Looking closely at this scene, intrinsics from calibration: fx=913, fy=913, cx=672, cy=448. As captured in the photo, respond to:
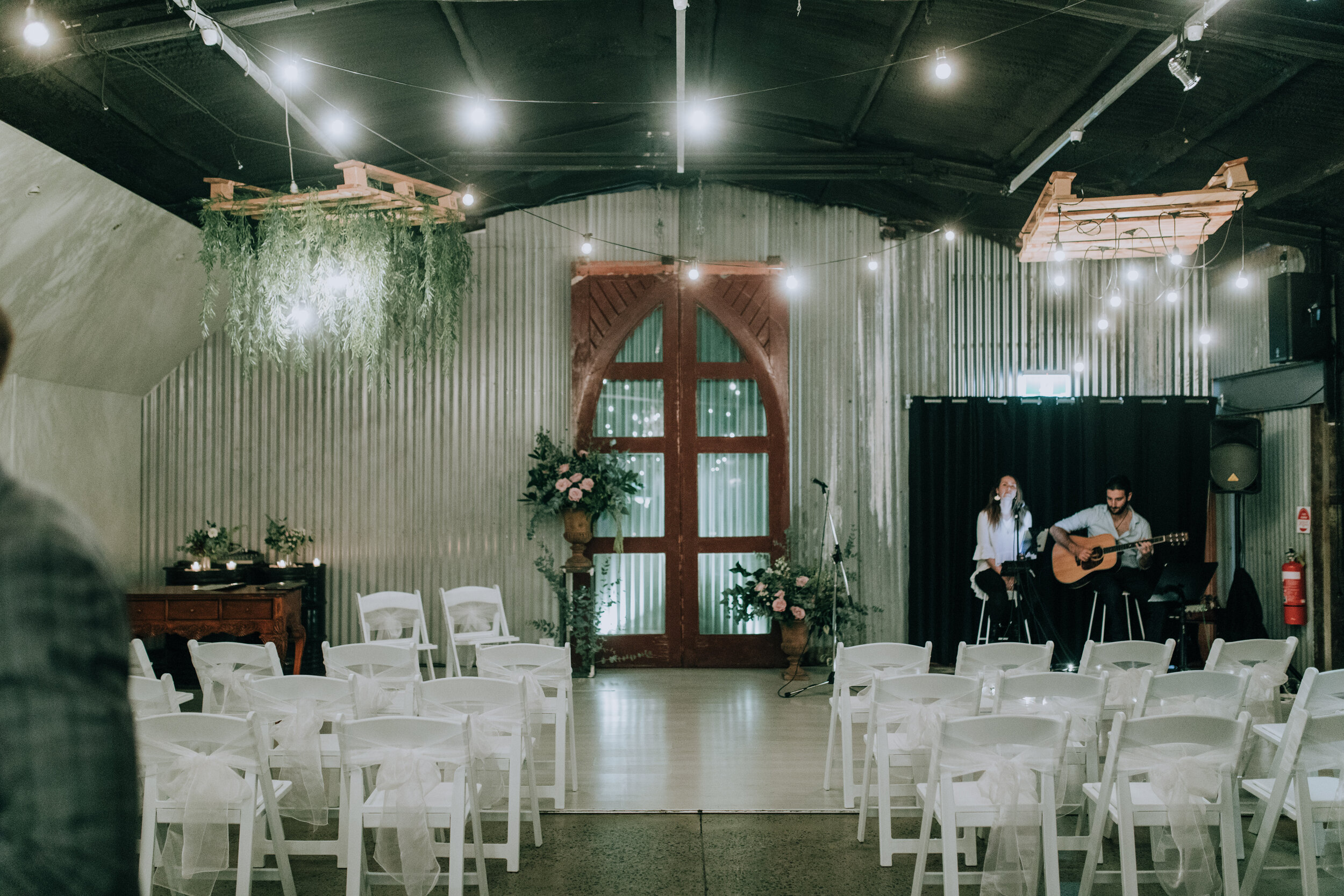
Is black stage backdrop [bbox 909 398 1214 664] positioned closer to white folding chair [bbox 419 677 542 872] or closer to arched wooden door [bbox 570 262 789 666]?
arched wooden door [bbox 570 262 789 666]

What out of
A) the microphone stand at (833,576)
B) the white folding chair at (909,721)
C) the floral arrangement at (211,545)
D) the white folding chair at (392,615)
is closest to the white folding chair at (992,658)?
the white folding chair at (909,721)

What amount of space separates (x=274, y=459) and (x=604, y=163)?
405 cm

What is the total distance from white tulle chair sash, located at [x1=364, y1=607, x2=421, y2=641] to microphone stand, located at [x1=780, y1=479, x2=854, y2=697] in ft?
10.1

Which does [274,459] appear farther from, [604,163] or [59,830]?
[59,830]

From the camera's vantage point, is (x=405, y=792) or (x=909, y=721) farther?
(x=909, y=721)

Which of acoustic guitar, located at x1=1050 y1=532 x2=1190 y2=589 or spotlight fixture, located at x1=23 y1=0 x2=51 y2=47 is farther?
acoustic guitar, located at x1=1050 y1=532 x2=1190 y2=589

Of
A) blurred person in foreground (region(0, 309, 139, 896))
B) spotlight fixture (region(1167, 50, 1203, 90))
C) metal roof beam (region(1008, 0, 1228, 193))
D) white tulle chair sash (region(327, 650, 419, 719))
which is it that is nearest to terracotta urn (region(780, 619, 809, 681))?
white tulle chair sash (region(327, 650, 419, 719))

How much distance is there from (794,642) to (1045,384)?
337 centimetres

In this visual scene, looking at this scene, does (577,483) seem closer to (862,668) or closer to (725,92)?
(725,92)

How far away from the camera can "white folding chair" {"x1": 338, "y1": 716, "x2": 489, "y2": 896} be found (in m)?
3.21

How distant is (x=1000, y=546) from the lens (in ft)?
25.5

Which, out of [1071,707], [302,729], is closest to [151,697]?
[302,729]

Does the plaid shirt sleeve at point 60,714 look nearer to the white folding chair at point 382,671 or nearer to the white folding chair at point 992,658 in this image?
the white folding chair at point 382,671

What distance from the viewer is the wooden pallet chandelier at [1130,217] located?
4.96 metres
